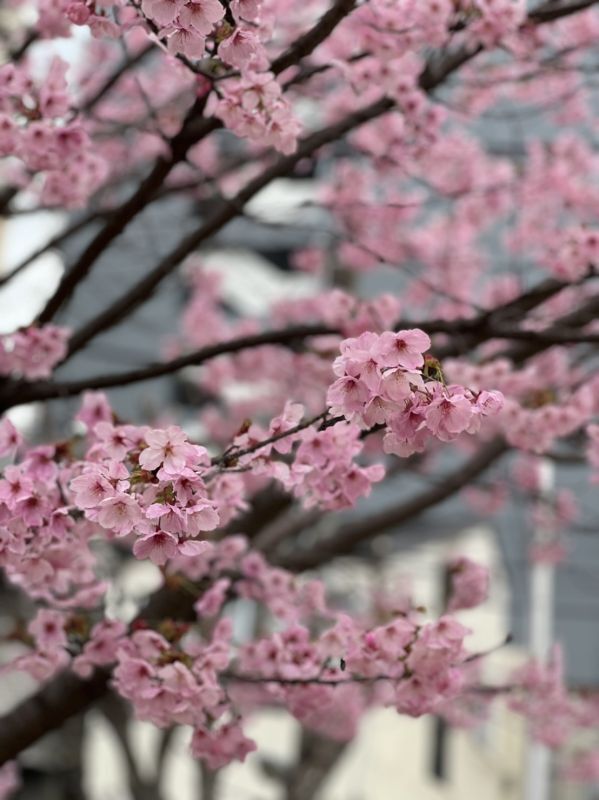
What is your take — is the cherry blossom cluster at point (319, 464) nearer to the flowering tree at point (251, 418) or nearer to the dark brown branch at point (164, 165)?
the flowering tree at point (251, 418)

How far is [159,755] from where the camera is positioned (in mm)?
8883

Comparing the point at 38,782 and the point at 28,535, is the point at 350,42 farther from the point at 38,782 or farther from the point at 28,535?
the point at 38,782

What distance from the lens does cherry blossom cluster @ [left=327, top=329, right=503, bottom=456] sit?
2.39 metres

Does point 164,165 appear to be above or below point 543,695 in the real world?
above

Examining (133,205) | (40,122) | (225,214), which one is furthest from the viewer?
(225,214)

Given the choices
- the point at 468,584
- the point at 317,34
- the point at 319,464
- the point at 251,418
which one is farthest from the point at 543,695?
the point at 317,34

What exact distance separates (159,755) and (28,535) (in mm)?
6317

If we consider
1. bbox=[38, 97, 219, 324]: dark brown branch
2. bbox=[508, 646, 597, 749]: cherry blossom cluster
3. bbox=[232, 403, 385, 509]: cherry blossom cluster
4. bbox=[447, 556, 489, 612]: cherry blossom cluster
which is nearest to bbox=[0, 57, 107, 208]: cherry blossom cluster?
bbox=[38, 97, 219, 324]: dark brown branch

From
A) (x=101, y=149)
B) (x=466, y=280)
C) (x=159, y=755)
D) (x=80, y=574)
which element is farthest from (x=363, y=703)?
(x=80, y=574)

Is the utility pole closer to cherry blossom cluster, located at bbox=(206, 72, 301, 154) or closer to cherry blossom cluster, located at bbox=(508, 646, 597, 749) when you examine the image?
cherry blossom cluster, located at bbox=(508, 646, 597, 749)

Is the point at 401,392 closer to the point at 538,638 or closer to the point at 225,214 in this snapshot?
the point at 225,214

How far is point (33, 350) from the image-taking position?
4.18 meters

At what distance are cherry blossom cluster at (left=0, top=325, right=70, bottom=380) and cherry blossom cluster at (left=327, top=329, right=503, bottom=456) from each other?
6.38ft

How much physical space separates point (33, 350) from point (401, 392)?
2112mm
